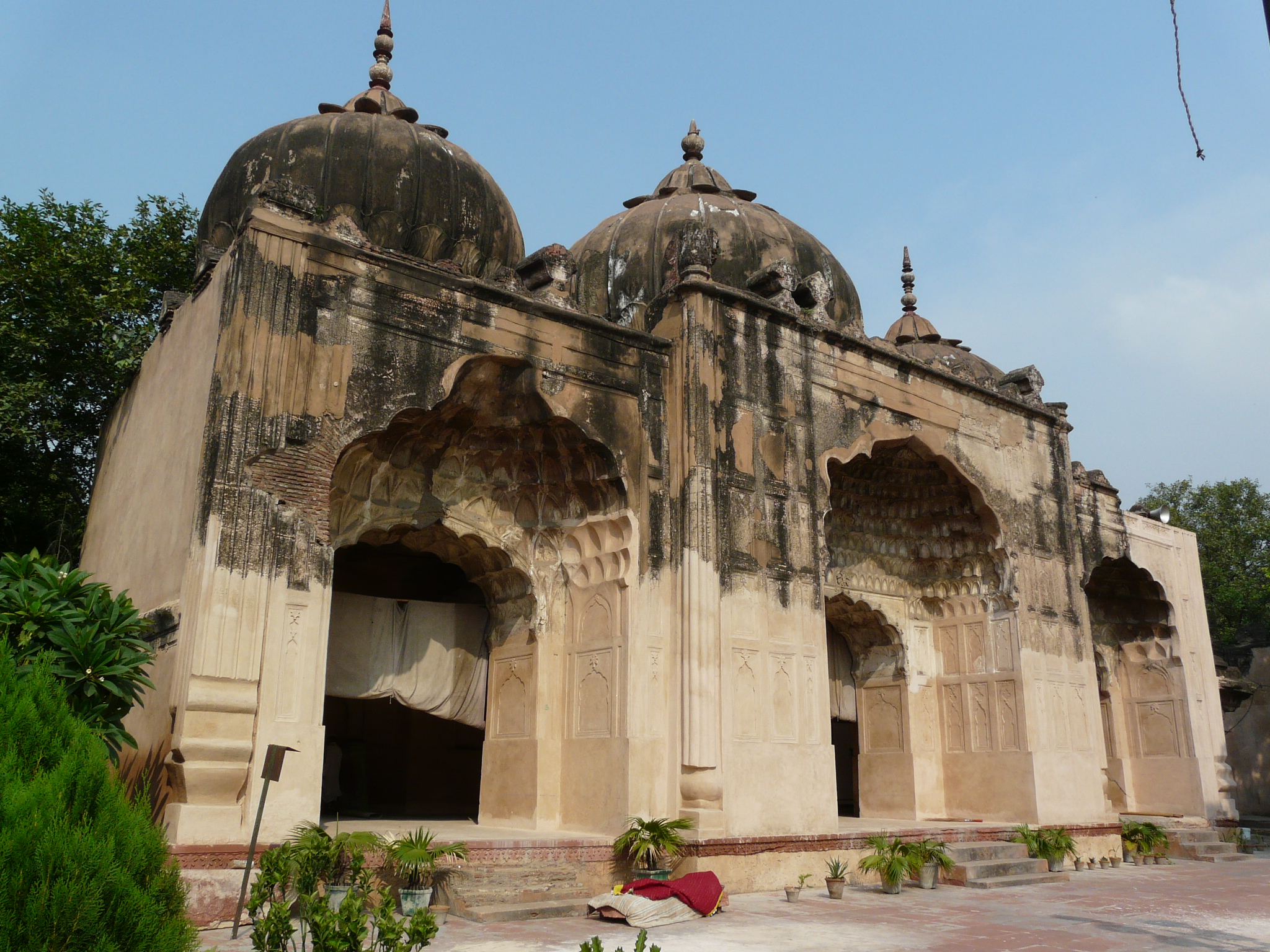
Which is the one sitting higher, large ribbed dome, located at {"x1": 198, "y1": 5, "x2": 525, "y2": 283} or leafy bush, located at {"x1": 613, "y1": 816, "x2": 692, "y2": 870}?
large ribbed dome, located at {"x1": 198, "y1": 5, "x2": 525, "y2": 283}

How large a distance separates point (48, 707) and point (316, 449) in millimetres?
4457

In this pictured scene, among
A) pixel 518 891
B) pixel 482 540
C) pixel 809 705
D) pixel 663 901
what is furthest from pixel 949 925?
pixel 482 540

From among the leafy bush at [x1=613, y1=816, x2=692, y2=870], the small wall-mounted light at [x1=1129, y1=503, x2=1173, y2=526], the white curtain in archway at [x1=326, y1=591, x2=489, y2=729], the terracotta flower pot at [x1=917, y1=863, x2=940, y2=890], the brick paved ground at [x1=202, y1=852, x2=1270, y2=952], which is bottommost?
the brick paved ground at [x1=202, y1=852, x2=1270, y2=952]

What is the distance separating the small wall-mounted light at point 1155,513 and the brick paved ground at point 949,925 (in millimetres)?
7899

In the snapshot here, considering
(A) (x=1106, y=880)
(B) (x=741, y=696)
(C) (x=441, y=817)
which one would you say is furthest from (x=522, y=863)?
(A) (x=1106, y=880)

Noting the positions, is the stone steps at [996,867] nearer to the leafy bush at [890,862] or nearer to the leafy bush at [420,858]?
the leafy bush at [890,862]

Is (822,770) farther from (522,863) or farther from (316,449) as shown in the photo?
(316,449)

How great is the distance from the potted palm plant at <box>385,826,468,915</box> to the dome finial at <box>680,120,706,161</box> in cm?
1148

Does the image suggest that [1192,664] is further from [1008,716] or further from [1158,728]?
[1008,716]

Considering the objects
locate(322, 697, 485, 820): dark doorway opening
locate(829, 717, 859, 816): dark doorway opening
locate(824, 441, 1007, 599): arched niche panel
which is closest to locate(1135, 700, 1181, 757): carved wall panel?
locate(829, 717, 859, 816): dark doorway opening

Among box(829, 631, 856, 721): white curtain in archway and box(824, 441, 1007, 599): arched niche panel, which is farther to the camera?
box(829, 631, 856, 721): white curtain in archway

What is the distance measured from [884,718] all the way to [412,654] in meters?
7.00

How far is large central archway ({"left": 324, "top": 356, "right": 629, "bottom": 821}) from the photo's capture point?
10.9m

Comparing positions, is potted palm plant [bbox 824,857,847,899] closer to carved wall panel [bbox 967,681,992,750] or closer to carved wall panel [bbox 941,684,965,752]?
carved wall panel [bbox 967,681,992,750]
